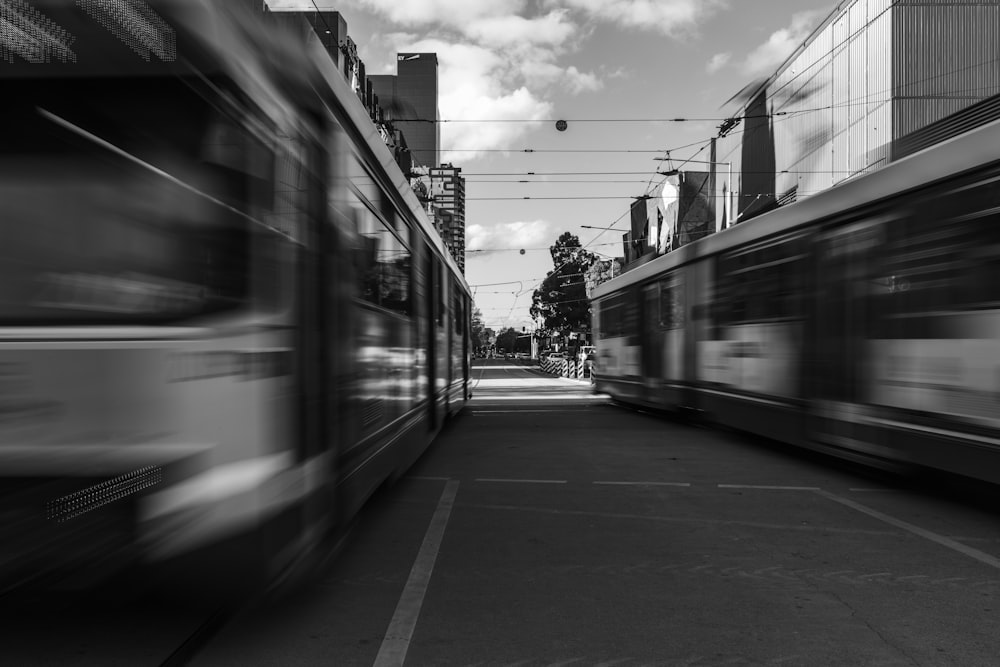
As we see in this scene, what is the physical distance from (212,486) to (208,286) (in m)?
0.83

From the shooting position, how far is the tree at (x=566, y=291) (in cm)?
7762

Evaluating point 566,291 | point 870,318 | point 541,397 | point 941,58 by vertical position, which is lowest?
point 541,397

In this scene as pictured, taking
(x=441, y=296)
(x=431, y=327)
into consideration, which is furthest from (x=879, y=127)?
(x=431, y=327)

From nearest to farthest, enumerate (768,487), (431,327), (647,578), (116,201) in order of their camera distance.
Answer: (116,201), (647,578), (768,487), (431,327)

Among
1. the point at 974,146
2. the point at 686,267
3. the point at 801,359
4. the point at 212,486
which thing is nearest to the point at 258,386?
the point at 212,486

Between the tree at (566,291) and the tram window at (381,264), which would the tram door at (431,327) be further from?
the tree at (566,291)

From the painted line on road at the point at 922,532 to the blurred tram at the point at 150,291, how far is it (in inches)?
173

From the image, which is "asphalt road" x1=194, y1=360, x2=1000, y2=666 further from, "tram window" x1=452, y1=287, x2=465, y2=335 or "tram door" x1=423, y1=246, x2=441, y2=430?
"tram window" x1=452, y1=287, x2=465, y2=335

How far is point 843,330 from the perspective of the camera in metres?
8.55

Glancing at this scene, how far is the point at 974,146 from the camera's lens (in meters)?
6.53

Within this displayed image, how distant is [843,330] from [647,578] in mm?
4615

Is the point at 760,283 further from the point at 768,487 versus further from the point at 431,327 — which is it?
the point at 431,327

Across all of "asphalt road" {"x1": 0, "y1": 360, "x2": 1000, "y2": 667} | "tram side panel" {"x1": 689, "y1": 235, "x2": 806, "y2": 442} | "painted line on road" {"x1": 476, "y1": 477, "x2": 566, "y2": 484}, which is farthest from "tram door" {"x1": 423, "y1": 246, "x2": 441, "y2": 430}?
"tram side panel" {"x1": 689, "y1": 235, "x2": 806, "y2": 442}

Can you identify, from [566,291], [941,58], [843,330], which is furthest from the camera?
[566,291]
